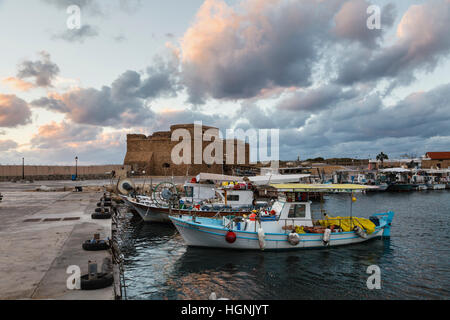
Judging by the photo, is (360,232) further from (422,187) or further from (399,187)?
(422,187)

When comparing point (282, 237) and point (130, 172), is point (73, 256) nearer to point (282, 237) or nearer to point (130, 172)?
point (282, 237)

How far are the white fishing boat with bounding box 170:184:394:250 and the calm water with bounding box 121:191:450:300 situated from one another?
383 millimetres

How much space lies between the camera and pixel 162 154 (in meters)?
74.4

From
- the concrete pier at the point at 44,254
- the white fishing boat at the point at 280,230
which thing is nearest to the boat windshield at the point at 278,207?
the white fishing boat at the point at 280,230

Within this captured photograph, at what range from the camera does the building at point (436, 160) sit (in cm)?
9162

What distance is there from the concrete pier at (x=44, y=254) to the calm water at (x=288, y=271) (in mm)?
2092

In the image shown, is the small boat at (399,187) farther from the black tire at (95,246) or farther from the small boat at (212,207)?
the black tire at (95,246)

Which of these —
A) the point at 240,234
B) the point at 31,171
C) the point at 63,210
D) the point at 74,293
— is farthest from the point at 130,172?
the point at 74,293

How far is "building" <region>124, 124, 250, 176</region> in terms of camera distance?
7081cm

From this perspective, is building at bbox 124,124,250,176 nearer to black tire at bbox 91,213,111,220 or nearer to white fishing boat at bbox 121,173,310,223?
white fishing boat at bbox 121,173,310,223
